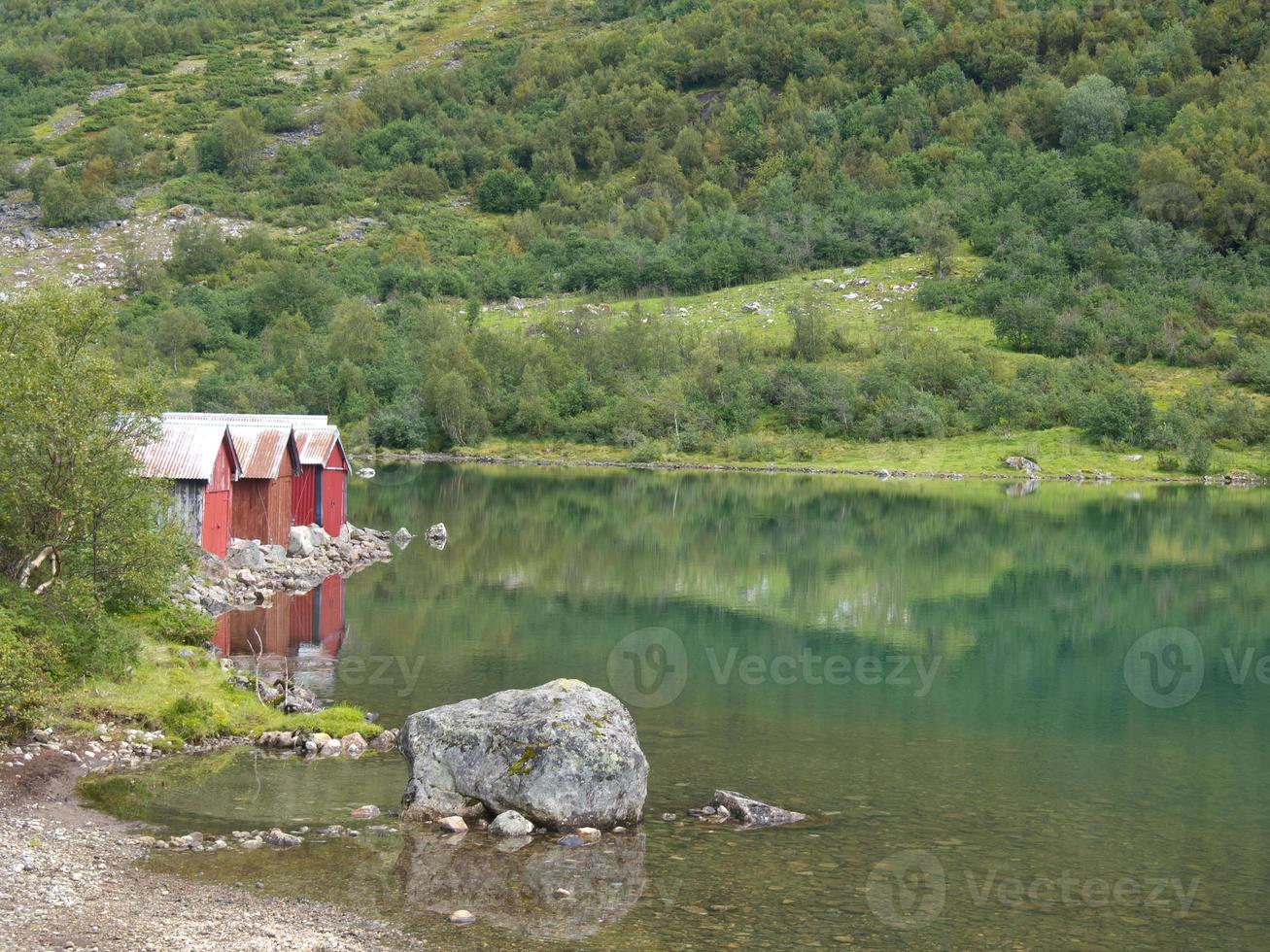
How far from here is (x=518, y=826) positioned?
68.5 ft

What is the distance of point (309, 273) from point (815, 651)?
13804 centimetres

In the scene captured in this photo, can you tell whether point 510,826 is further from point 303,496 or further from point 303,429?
point 303,429

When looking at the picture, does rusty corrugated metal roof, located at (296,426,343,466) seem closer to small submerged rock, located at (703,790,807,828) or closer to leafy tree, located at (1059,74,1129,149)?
small submerged rock, located at (703,790,807,828)

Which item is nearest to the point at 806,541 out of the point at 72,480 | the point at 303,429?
the point at 303,429

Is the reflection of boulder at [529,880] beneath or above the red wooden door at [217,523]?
beneath

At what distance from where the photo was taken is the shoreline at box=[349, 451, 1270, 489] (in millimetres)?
104188

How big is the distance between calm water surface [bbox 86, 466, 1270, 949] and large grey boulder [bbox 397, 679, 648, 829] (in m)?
0.78

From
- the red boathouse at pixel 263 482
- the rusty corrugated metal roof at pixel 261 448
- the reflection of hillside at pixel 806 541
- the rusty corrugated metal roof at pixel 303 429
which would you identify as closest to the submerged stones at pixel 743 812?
the reflection of hillside at pixel 806 541

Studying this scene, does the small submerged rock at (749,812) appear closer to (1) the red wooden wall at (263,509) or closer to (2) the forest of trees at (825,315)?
(1) the red wooden wall at (263,509)

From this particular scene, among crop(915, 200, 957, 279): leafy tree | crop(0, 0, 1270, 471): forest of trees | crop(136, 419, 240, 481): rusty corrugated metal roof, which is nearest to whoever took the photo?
crop(136, 419, 240, 481): rusty corrugated metal roof

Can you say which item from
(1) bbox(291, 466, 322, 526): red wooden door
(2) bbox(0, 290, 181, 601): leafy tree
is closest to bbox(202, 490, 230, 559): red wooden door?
(1) bbox(291, 466, 322, 526): red wooden door

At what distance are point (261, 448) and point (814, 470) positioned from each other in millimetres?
67427

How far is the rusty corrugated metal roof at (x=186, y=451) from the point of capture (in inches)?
1715

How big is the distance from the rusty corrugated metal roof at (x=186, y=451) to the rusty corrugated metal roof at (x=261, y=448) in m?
3.12
